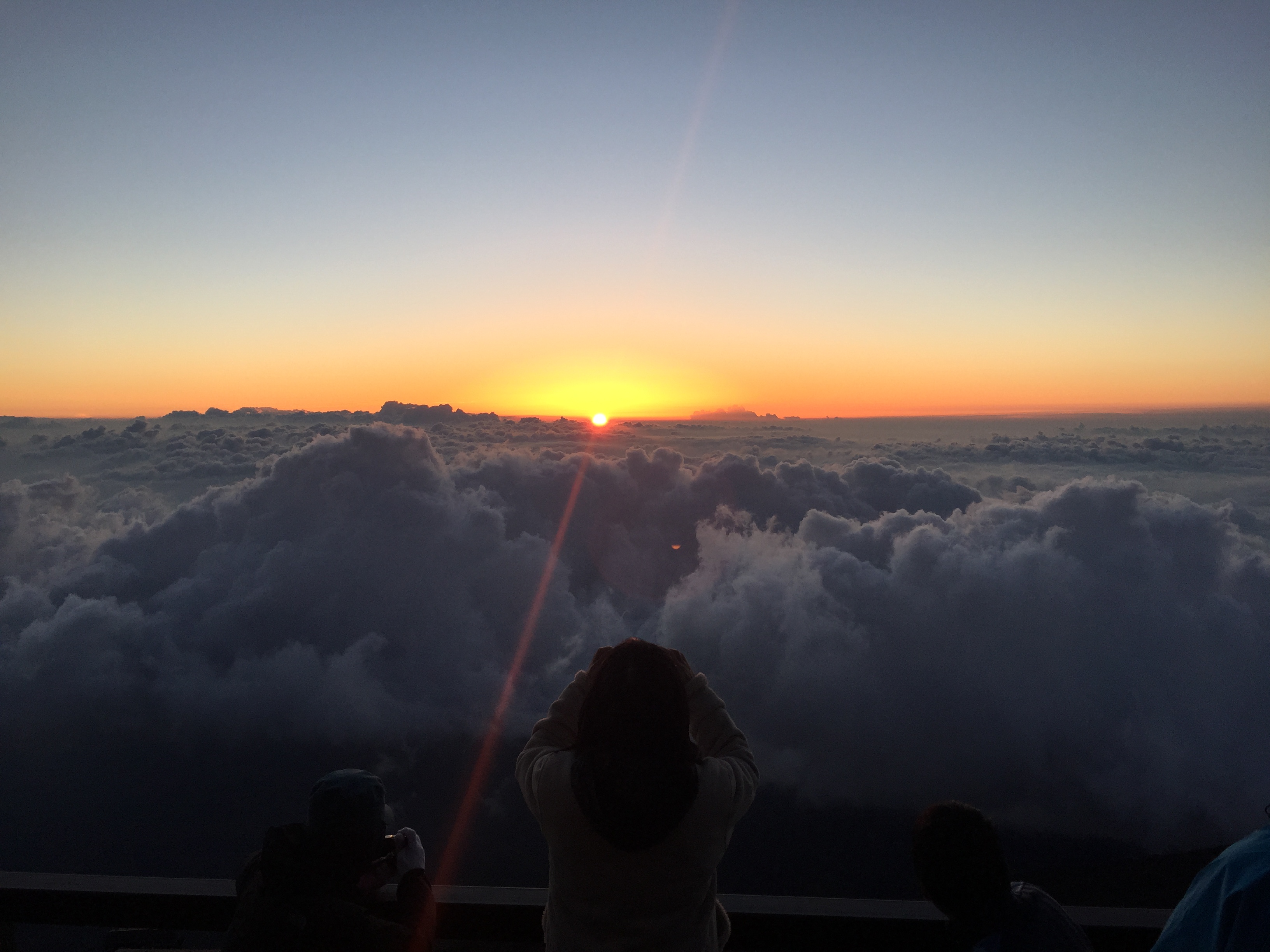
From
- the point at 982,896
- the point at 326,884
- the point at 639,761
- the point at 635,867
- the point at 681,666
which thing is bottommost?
the point at 982,896

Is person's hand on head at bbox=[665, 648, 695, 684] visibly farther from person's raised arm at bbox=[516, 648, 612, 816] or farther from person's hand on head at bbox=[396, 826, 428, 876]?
person's hand on head at bbox=[396, 826, 428, 876]

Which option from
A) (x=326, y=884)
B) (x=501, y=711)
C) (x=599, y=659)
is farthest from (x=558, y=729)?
(x=501, y=711)

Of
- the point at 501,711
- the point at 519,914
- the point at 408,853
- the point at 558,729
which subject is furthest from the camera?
the point at 501,711

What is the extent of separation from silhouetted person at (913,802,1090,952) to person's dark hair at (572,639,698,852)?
80cm

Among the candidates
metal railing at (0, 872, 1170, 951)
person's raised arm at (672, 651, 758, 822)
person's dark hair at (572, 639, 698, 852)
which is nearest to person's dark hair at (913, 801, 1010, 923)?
person's raised arm at (672, 651, 758, 822)

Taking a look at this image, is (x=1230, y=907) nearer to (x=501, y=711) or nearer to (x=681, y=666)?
(x=681, y=666)

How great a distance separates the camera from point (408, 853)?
2133 mm

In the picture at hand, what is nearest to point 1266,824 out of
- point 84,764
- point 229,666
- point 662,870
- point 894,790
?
point 662,870

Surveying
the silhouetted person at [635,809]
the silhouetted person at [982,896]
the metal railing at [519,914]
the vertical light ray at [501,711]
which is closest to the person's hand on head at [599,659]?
the silhouetted person at [635,809]

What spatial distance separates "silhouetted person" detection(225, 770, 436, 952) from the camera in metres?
1.79

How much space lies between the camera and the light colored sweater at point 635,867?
1.69 m

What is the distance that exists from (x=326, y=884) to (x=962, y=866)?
1801 millimetres

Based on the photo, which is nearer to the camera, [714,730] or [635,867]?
[635,867]

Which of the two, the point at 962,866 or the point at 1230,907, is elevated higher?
the point at 1230,907
